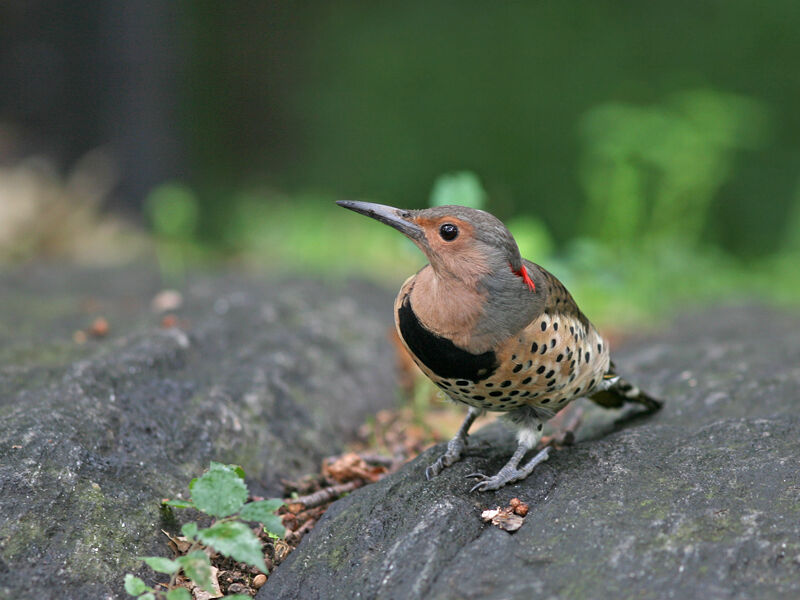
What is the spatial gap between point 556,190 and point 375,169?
239 cm

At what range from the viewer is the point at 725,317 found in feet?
19.8

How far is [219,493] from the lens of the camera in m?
2.39

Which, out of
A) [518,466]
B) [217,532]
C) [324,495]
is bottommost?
[324,495]

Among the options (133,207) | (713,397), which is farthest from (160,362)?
(133,207)

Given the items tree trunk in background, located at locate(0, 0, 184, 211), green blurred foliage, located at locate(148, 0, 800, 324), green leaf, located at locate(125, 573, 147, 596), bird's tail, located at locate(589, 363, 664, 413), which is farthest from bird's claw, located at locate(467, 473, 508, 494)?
tree trunk in background, located at locate(0, 0, 184, 211)

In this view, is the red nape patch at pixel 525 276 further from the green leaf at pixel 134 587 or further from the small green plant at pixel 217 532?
the green leaf at pixel 134 587

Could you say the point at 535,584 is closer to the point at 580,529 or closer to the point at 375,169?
the point at 580,529

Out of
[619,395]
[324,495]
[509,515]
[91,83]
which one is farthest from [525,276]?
[91,83]

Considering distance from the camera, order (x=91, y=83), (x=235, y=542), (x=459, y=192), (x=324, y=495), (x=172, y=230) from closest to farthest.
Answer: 1. (x=235, y=542)
2. (x=324, y=495)
3. (x=459, y=192)
4. (x=172, y=230)
5. (x=91, y=83)

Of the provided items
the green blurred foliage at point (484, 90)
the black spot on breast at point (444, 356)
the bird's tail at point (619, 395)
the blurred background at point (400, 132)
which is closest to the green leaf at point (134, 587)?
the black spot on breast at point (444, 356)

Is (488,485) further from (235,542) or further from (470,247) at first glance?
(235,542)

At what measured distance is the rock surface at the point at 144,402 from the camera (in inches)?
105

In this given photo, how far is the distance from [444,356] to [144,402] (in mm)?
1302

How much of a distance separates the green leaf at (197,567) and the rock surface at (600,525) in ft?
1.28
